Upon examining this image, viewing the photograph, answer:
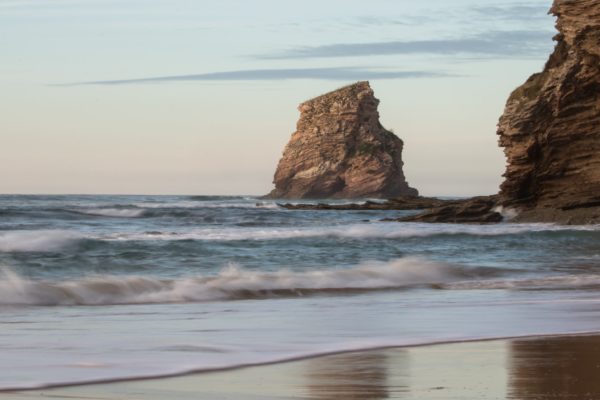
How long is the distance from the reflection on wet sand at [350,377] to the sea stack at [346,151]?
338ft

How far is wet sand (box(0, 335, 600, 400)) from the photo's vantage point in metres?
5.54

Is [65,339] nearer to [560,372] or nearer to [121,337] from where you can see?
[121,337]

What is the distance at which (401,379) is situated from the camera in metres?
6.09

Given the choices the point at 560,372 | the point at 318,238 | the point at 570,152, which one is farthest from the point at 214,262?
the point at 570,152

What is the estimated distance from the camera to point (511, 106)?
37156mm

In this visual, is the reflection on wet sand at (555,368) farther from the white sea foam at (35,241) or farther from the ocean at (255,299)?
the white sea foam at (35,241)

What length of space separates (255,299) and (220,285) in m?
1.00

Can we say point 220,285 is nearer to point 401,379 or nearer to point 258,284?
point 258,284

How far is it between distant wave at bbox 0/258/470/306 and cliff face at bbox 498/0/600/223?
18034 millimetres

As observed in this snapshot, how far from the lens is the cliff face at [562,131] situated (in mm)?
34438

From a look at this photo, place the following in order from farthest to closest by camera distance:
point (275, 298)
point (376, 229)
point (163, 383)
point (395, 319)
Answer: point (376, 229) < point (275, 298) < point (395, 319) < point (163, 383)

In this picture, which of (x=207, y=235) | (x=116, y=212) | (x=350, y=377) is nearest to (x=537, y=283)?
(x=350, y=377)

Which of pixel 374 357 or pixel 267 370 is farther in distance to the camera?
pixel 374 357

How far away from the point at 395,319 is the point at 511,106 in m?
28.5
